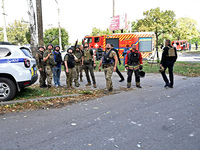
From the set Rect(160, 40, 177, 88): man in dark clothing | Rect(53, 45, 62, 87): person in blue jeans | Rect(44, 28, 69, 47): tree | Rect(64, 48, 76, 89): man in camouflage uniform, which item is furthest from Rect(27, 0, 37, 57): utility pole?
Rect(44, 28, 69, 47): tree

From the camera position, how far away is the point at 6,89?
5.78 m

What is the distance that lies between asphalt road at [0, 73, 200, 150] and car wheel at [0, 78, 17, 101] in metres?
1.14

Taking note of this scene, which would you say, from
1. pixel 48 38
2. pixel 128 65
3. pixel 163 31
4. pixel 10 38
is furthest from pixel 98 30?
pixel 128 65

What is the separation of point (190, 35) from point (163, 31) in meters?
21.0

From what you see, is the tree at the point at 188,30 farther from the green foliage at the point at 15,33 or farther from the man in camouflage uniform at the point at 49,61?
the man in camouflage uniform at the point at 49,61

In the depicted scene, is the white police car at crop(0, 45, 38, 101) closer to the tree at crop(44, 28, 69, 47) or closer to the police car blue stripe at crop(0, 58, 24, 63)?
the police car blue stripe at crop(0, 58, 24, 63)

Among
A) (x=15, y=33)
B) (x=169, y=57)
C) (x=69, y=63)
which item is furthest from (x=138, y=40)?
(x=15, y=33)

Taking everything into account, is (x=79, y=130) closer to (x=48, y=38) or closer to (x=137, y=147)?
(x=137, y=147)

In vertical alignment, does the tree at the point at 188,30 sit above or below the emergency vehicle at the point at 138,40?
above

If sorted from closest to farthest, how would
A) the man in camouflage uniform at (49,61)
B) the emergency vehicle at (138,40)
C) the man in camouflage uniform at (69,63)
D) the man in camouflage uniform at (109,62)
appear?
the man in camouflage uniform at (109,62) → the man in camouflage uniform at (49,61) → the man in camouflage uniform at (69,63) → the emergency vehicle at (138,40)

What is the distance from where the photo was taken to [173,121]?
427 cm

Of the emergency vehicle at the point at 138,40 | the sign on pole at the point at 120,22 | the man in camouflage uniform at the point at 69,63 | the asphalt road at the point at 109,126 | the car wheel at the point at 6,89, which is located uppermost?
the sign on pole at the point at 120,22

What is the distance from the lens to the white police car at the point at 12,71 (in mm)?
5699

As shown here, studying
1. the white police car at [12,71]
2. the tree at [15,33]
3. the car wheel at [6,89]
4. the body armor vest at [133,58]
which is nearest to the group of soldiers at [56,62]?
the body armor vest at [133,58]
